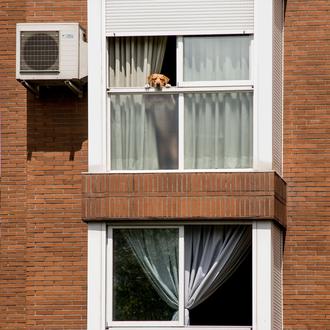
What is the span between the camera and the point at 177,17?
1820 cm

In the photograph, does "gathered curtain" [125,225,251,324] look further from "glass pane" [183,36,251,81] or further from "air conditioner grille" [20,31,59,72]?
"air conditioner grille" [20,31,59,72]

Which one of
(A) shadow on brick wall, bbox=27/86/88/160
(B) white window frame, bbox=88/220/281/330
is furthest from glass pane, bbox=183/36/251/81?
(B) white window frame, bbox=88/220/281/330

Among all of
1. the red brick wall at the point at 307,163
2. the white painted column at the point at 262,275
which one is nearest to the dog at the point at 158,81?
the red brick wall at the point at 307,163

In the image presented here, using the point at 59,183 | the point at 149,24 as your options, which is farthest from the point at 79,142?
the point at 149,24

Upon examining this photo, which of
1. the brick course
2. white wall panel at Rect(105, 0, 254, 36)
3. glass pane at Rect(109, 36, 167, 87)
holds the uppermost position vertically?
white wall panel at Rect(105, 0, 254, 36)

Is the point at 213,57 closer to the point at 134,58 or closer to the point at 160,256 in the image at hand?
the point at 134,58

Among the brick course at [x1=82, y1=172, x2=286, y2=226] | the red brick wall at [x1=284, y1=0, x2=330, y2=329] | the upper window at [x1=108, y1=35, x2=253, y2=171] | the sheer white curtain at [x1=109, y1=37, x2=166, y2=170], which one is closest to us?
the brick course at [x1=82, y1=172, x2=286, y2=226]

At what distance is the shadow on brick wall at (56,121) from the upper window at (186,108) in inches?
32.0

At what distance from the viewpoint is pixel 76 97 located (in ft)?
62.6

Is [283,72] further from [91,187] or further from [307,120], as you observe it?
[91,187]

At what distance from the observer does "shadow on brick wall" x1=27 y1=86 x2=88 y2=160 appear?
1895cm

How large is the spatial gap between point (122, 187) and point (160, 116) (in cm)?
100

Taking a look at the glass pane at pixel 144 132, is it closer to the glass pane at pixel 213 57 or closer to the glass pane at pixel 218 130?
the glass pane at pixel 218 130

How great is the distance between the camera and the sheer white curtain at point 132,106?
18.2 metres
